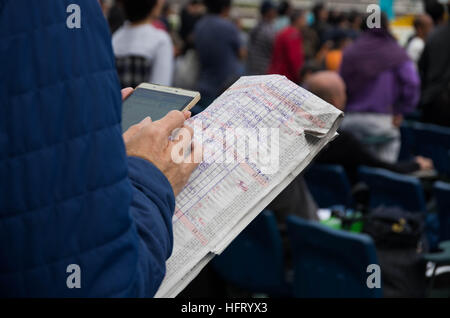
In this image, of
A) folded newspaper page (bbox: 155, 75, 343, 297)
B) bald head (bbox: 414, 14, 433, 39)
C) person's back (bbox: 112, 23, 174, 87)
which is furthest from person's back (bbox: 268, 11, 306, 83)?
folded newspaper page (bbox: 155, 75, 343, 297)

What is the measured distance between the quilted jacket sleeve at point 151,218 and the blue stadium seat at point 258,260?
163 centimetres

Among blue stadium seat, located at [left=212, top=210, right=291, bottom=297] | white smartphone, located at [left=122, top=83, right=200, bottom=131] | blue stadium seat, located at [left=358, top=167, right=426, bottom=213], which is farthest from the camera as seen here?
blue stadium seat, located at [left=358, top=167, right=426, bottom=213]

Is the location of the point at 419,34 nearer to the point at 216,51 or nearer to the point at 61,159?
the point at 216,51

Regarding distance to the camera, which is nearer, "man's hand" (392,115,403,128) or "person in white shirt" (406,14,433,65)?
"man's hand" (392,115,403,128)

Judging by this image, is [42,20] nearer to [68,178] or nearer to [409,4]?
[68,178]

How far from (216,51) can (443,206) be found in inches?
123

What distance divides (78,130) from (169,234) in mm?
240

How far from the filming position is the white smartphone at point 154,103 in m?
1.16

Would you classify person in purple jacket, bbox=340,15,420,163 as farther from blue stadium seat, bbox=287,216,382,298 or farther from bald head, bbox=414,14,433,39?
bald head, bbox=414,14,433,39

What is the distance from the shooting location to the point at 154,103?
120cm

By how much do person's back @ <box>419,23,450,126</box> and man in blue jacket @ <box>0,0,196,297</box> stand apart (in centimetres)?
471

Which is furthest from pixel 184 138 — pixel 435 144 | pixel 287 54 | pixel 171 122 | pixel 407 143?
pixel 287 54

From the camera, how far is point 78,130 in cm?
80

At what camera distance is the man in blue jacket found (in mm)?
772
